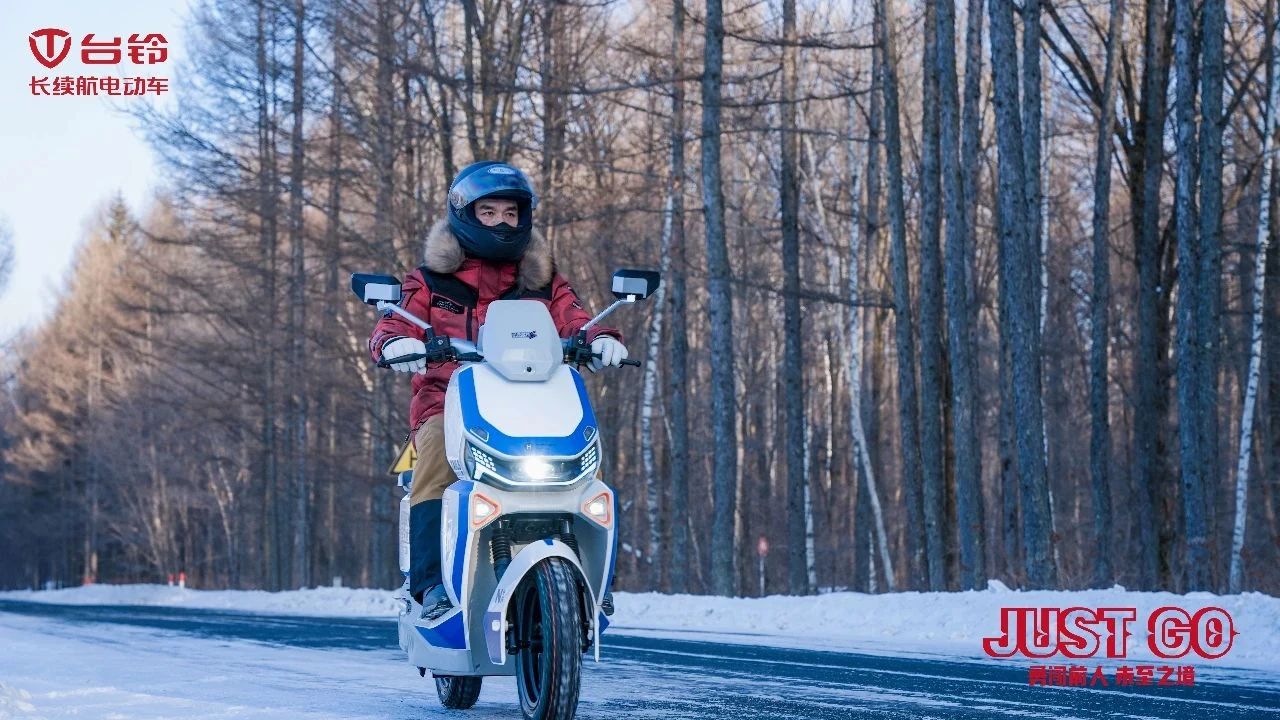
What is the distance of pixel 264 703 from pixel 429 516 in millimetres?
1566

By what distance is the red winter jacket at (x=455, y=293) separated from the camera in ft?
21.4

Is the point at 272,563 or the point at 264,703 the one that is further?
the point at 272,563

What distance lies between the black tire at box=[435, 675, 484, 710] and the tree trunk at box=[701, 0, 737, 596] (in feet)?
55.6

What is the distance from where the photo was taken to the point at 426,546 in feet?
20.4

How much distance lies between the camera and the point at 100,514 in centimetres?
6012

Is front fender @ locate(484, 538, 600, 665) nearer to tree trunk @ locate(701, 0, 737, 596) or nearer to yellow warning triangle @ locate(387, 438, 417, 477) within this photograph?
yellow warning triangle @ locate(387, 438, 417, 477)

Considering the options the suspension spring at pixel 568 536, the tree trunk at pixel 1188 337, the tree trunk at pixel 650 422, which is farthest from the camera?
the tree trunk at pixel 650 422

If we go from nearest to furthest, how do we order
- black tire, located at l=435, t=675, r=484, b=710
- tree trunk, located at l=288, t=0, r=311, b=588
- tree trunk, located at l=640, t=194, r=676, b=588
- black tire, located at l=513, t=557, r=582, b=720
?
black tire, located at l=513, t=557, r=582, b=720 < black tire, located at l=435, t=675, r=484, b=710 < tree trunk, located at l=288, t=0, r=311, b=588 < tree trunk, located at l=640, t=194, r=676, b=588

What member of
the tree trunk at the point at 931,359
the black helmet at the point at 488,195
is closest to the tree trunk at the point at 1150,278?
the tree trunk at the point at 931,359

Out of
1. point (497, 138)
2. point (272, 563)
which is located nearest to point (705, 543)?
point (272, 563)

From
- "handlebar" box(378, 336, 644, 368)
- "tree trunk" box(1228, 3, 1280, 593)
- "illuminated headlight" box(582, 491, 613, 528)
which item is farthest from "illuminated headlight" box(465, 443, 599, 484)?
"tree trunk" box(1228, 3, 1280, 593)

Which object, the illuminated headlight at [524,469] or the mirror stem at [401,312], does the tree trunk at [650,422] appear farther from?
the illuminated headlight at [524,469]

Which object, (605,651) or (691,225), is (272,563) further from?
(605,651)

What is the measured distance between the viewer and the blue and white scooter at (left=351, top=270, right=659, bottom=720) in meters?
5.51
